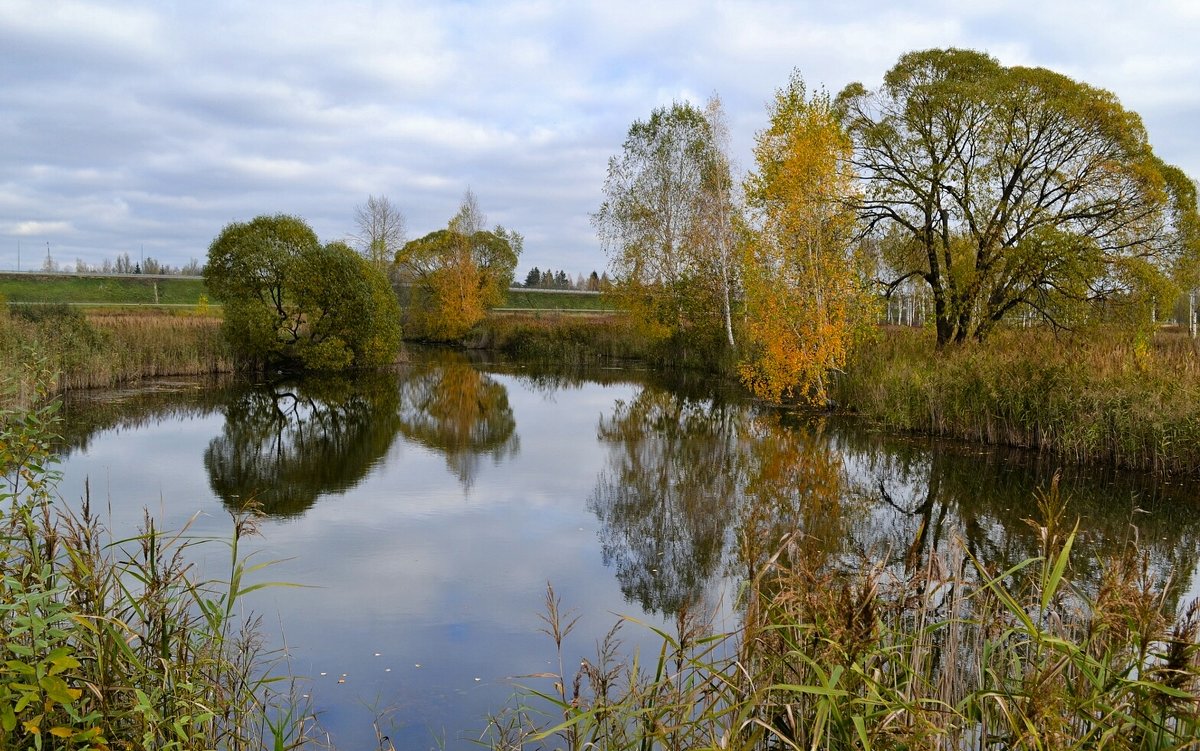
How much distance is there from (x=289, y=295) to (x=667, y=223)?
13.9 meters

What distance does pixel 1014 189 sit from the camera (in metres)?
18.7

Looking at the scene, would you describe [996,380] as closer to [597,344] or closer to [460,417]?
[460,417]

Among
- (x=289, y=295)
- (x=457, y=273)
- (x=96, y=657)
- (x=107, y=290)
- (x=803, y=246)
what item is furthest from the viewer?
(x=107, y=290)

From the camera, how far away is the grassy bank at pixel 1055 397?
36.1 ft

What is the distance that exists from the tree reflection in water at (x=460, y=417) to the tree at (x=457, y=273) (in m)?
14.5

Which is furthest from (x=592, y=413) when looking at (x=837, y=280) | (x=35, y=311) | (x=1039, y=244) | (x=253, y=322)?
(x=35, y=311)

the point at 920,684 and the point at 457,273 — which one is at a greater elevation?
the point at 457,273

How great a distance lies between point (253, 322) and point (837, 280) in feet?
59.1

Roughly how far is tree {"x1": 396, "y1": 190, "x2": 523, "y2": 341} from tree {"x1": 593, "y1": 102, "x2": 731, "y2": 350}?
1283 cm

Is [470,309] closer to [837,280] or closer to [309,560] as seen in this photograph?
[837,280]

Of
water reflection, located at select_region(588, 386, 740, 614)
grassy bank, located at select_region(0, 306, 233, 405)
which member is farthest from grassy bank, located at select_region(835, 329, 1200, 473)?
grassy bank, located at select_region(0, 306, 233, 405)

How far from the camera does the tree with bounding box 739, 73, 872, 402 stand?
16.5 metres

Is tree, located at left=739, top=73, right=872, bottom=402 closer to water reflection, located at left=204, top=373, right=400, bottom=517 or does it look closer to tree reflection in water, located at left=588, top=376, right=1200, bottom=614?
tree reflection in water, located at left=588, top=376, right=1200, bottom=614

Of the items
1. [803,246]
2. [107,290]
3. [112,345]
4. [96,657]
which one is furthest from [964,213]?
[107,290]
